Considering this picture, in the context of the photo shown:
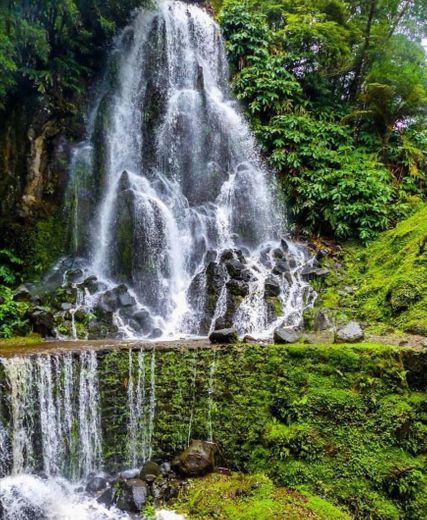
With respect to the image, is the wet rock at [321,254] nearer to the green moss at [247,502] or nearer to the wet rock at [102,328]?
the wet rock at [102,328]

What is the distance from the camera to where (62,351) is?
5.93 meters

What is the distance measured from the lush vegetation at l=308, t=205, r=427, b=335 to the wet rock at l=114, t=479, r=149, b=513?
14.4 feet

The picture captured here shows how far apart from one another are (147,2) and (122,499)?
1254 cm

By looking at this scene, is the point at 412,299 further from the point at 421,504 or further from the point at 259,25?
the point at 259,25

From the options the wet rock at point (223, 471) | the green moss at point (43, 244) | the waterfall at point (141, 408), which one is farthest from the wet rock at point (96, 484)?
the green moss at point (43, 244)

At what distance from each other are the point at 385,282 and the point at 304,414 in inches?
Result: 155

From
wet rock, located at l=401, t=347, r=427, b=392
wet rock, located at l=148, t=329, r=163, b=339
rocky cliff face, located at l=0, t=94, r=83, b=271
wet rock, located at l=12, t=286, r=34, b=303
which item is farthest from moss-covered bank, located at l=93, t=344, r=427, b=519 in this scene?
rocky cliff face, located at l=0, t=94, r=83, b=271

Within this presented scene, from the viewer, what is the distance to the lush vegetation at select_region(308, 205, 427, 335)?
6.95 meters

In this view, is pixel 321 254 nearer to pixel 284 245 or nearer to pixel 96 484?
pixel 284 245

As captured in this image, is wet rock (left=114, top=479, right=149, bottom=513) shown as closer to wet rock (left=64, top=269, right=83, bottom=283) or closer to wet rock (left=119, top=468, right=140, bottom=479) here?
wet rock (left=119, top=468, right=140, bottom=479)

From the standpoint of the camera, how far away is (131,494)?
522 centimetres

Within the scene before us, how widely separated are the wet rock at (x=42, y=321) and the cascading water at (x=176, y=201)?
898 mm

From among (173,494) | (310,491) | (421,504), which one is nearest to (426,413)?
(421,504)

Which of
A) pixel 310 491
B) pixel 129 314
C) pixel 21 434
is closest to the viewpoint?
pixel 310 491
